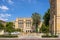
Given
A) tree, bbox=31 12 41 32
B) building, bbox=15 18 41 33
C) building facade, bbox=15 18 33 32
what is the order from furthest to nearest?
building facade, bbox=15 18 33 32 → building, bbox=15 18 41 33 → tree, bbox=31 12 41 32

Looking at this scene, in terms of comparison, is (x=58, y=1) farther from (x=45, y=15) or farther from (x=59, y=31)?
(x=45, y=15)

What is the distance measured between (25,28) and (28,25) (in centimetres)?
280

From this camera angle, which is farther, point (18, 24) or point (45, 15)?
point (18, 24)

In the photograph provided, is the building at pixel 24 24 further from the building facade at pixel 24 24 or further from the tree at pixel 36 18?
the tree at pixel 36 18

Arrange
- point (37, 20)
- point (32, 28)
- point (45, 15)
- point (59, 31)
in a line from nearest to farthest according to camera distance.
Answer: point (59, 31) < point (45, 15) < point (37, 20) < point (32, 28)

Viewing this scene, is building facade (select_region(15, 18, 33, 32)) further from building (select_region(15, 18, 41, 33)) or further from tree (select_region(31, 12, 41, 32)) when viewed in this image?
tree (select_region(31, 12, 41, 32))

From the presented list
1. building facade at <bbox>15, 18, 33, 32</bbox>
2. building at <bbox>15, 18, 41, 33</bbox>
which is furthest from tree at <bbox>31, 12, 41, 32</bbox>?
building facade at <bbox>15, 18, 33, 32</bbox>

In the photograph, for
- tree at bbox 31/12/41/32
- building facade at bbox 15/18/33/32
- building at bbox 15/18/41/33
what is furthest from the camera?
building facade at bbox 15/18/33/32

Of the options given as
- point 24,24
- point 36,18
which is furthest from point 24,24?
point 36,18

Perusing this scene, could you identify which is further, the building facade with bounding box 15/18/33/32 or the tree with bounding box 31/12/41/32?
the building facade with bounding box 15/18/33/32

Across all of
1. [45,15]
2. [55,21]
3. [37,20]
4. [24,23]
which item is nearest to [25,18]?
[24,23]

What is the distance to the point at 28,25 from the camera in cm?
10725

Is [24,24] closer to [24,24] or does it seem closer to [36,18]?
[24,24]

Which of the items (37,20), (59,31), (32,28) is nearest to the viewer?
(59,31)
